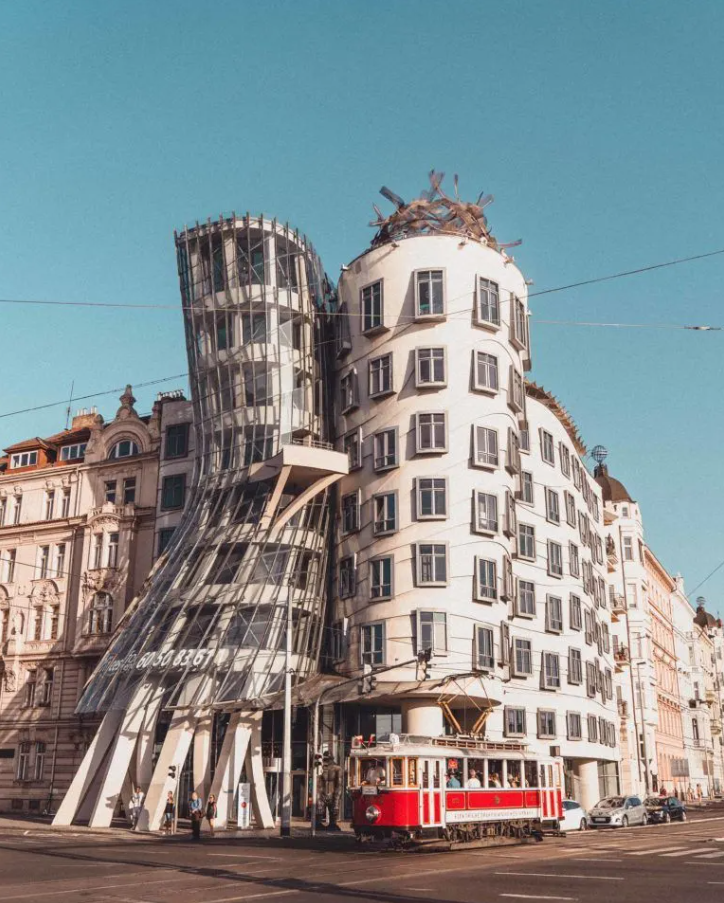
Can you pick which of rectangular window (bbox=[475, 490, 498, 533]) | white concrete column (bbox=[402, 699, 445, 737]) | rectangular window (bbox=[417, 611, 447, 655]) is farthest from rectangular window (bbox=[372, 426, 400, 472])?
white concrete column (bbox=[402, 699, 445, 737])

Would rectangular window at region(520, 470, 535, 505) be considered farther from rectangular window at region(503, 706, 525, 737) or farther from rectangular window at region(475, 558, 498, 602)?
rectangular window at region(503, 706, 525, 737)

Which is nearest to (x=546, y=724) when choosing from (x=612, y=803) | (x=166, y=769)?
(x=612, y=803)

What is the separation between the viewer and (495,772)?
3356 centimetres

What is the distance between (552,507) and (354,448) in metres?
→ 14.2

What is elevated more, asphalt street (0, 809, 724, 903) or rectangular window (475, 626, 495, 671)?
rectangular window (475, 626, 495, 671)

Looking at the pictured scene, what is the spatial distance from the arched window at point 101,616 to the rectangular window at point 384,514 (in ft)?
64.5

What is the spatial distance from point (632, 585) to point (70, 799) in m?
55.4

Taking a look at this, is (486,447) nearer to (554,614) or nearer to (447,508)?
(447,508)

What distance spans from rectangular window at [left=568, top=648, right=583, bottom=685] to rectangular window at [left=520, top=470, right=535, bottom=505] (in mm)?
9165

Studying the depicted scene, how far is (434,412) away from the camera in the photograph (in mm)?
50094

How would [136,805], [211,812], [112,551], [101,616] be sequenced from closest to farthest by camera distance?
[211,812] → [136,805] → [101,616] → [112,551]

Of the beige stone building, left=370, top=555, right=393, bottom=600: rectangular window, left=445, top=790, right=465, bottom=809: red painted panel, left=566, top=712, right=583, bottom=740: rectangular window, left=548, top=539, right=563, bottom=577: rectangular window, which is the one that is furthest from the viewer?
the beige stone building

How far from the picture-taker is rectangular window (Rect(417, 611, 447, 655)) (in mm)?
46594

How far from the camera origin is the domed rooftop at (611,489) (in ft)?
294
